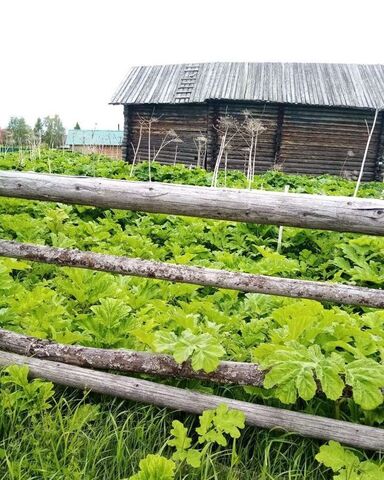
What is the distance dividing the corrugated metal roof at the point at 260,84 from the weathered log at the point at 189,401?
16890mm

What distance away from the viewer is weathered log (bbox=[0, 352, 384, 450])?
1.97 metres

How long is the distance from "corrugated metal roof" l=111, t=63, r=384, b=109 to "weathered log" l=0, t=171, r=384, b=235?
16.4m

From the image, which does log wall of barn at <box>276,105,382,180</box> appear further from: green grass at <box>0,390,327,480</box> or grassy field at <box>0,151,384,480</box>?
green grass at <box>0,390,327,480</box>

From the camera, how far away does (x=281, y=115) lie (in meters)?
18.8

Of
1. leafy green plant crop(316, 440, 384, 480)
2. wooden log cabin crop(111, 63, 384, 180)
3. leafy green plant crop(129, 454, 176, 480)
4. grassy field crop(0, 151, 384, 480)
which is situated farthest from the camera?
wooden log cabin crop(111, 63, 384, 180)

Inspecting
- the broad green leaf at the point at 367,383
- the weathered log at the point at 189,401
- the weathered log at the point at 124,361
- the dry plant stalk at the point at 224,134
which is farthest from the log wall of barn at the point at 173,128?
the broad green leaf at the point at 367,383

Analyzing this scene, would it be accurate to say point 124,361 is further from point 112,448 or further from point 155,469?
point 155,469

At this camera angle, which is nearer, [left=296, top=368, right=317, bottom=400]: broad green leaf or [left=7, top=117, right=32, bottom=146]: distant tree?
[left=296, top=368, right=317, bottom=400]: broad green leaf

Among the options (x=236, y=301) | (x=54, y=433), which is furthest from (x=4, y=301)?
(x=236, y=301)

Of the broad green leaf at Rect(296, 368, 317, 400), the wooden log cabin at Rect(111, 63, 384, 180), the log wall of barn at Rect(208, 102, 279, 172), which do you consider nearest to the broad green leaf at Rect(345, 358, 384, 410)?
the broad green leaf at Rect(296, 368, 317, 400)

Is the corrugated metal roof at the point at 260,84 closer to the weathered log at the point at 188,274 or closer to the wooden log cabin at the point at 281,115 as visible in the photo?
the wooden log cabin at the point at 281,115

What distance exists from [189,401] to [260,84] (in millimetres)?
18733

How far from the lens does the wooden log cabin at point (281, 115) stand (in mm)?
18359

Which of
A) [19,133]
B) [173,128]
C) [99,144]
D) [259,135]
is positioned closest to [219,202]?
[259,135]
